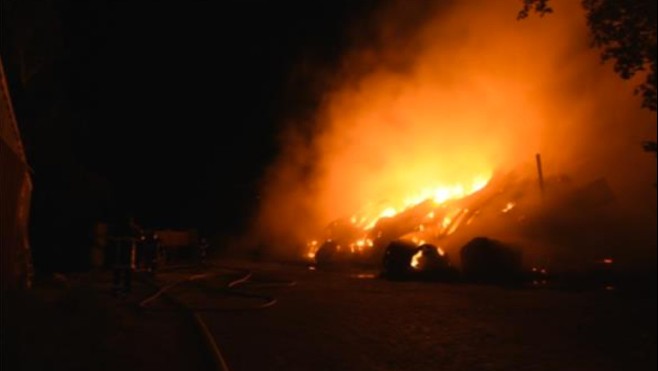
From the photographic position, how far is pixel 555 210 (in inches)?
774

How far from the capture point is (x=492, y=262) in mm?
16391

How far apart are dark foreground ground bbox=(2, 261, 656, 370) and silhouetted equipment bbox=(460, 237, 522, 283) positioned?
136 inches

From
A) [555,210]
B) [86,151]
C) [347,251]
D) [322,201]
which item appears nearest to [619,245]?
[555,210]

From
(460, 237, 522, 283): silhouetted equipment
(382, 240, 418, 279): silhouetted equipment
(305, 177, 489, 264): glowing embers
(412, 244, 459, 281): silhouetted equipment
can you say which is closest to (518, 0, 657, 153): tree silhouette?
(460, 237, 522, 283): silhouetted equipment

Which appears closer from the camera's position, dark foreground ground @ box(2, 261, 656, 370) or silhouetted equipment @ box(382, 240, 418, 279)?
dark foreground ground @ box(2, 261, 656, 370)

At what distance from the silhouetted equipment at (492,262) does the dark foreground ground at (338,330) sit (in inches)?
136

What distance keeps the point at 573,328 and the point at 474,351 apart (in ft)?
7.71

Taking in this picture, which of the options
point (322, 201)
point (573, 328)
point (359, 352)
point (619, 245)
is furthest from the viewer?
point (322, 201)

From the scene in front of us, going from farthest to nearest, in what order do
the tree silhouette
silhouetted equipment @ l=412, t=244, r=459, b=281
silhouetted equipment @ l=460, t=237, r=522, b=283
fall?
silhouetted equipment @ l=412, t=244, r=459, b=281
silhouetted equipment @ l=460, t=237, r=522, b=283
the tree silhouette

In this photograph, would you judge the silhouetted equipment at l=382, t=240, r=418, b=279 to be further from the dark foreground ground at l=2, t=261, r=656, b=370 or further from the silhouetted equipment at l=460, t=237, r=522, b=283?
the dark foreground ground at l=2, t=261, r=656, b=370

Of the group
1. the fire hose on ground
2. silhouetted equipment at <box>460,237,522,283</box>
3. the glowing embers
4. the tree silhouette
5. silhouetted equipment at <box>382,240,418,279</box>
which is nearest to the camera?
the fire hose on ground

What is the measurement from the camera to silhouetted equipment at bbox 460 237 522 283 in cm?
1623

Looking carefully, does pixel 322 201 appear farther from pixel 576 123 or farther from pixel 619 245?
pixel 619 245

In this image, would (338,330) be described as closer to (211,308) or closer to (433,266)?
(211,308)
